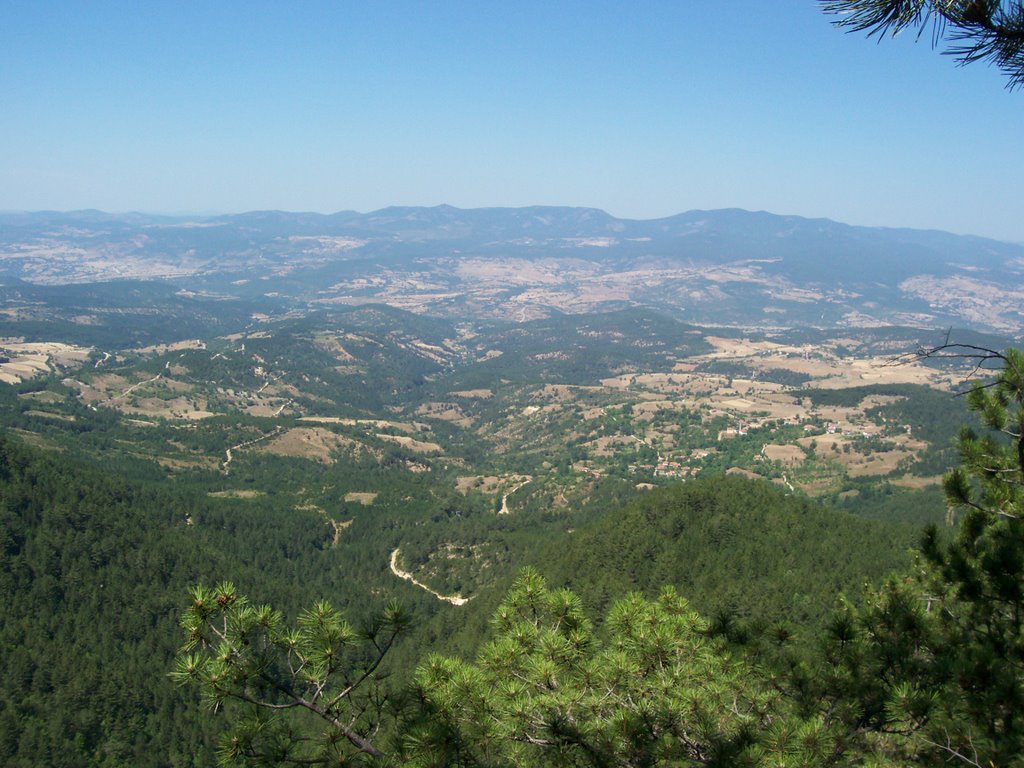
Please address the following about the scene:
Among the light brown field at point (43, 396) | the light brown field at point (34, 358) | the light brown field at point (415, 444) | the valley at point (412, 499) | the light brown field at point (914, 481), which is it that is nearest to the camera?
the valley at point (412, 499)

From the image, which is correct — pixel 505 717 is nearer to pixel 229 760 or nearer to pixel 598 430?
pixel 229 760

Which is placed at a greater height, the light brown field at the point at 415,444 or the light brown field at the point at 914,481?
the light brown field at the point at 914,481

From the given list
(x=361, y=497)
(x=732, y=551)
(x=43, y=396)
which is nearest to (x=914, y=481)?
(x=732, y=551)

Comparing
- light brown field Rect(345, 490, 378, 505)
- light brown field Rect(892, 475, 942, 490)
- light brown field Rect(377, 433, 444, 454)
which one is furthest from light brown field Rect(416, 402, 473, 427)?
light brown field Rect(892, 475, 942, 490)

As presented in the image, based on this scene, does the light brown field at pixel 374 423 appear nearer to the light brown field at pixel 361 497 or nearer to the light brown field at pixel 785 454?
the light brown field at pixel 361 497

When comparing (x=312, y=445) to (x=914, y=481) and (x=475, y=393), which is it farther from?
(x=914, y=481)

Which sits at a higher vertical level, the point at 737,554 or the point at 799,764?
the point at 799,764

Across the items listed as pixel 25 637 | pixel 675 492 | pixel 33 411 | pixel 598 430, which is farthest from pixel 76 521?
pixel 598 430

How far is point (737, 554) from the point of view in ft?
170

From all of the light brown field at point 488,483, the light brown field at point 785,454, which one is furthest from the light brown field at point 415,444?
the light brown field at point 785,454

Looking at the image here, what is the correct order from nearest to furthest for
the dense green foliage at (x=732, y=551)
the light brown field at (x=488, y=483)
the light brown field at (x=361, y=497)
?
1. the dense green foliage at (x=732, y=551)
2. the light brown field at (x=361, y=497)
3. the light brown field at (x=488, y=483)

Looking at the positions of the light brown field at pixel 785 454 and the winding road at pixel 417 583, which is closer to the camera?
the winding road at pixel 417 583

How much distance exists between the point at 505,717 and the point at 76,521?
7421 centimetres

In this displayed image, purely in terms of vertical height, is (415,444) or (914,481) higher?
(914,481)
